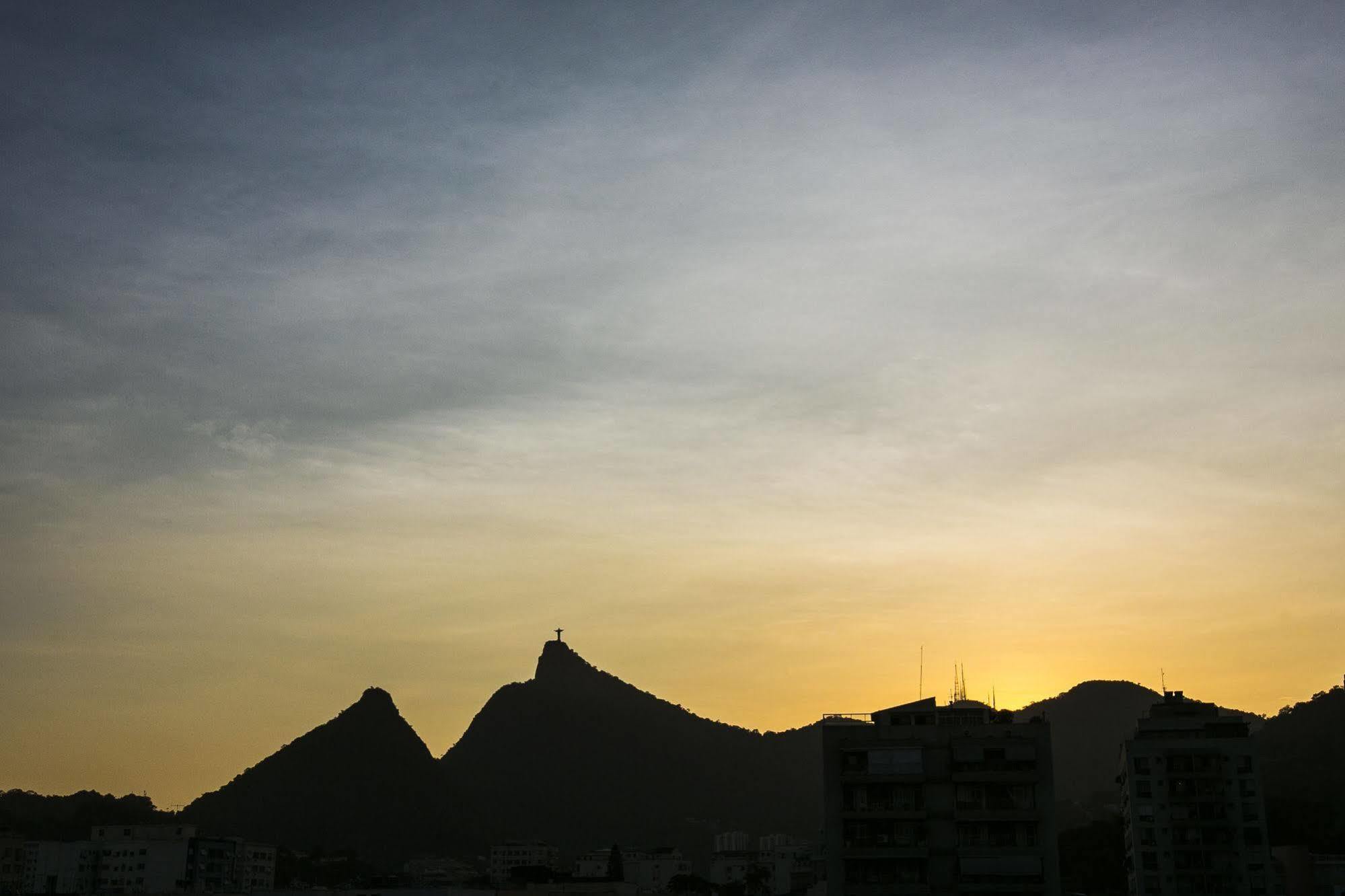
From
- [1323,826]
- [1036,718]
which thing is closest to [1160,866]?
[1323,826]

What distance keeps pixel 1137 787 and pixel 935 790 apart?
6613 cm

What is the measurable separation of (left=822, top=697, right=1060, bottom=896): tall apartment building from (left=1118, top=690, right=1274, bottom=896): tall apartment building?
61.9m

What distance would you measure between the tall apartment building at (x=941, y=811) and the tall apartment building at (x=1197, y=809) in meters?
61.9

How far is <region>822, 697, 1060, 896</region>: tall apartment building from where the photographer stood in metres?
90.4

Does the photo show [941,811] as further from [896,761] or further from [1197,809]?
[1197,809]

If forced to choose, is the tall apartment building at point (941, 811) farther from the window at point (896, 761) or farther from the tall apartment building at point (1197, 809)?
the tall apartment building at point (1197, 809)

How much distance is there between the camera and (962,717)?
9950 cm

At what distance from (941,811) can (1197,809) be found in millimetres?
66147

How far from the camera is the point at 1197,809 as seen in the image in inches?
5723

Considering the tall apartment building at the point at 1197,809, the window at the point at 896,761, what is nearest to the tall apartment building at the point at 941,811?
the window at the point at 896,761

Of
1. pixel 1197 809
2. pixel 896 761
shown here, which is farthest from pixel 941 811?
pixel 1197 809

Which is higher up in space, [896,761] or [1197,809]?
[896,761]

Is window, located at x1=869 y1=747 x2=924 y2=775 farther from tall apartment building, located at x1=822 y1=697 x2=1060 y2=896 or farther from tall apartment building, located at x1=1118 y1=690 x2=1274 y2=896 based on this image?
tall apartment building, located at x1=1118 y1=690 x2=1274 y2=896

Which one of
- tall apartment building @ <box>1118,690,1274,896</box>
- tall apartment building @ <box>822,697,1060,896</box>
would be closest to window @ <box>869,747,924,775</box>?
tall apartment building @ <box>822,697,1060,896</box>
